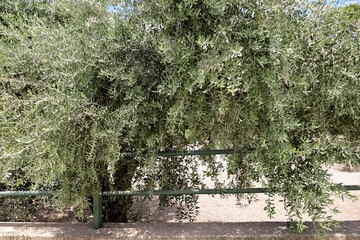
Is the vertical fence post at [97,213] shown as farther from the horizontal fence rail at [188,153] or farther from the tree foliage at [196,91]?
the horizontal fence rail at [188,153]

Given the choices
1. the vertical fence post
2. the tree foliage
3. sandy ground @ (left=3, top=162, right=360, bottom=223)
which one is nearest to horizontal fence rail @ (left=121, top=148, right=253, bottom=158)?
the tree foliage

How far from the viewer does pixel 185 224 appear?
2543 mm

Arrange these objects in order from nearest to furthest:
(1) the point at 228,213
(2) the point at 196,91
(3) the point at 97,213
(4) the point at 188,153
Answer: (2) the point at 196,91, (4) the point at 188,153, (3) the point at 97,213, (1) the point at 228,213

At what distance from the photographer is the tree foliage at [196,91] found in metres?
1.91

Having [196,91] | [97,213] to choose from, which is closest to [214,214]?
[97,213]

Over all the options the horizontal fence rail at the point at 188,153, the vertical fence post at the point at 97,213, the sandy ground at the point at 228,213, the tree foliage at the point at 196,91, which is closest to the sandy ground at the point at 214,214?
the sandy ground at the point at 228,213

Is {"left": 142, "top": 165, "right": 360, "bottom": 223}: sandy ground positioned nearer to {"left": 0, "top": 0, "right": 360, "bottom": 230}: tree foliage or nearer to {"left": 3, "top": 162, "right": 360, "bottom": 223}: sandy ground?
{"left": 3, "top": 162, "right": 360, "bottom": 223}: sandy ground

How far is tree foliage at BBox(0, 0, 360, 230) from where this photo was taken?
6.26ft

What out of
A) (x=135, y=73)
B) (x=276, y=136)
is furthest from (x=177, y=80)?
(x=276, y=136)

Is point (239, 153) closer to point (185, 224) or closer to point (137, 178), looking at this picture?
point (185, 224)

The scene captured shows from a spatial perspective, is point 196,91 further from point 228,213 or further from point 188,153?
point 228,213

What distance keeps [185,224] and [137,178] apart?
67 centimetres

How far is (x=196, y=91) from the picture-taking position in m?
2.02

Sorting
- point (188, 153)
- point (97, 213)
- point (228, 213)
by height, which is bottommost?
point (228, 213)
